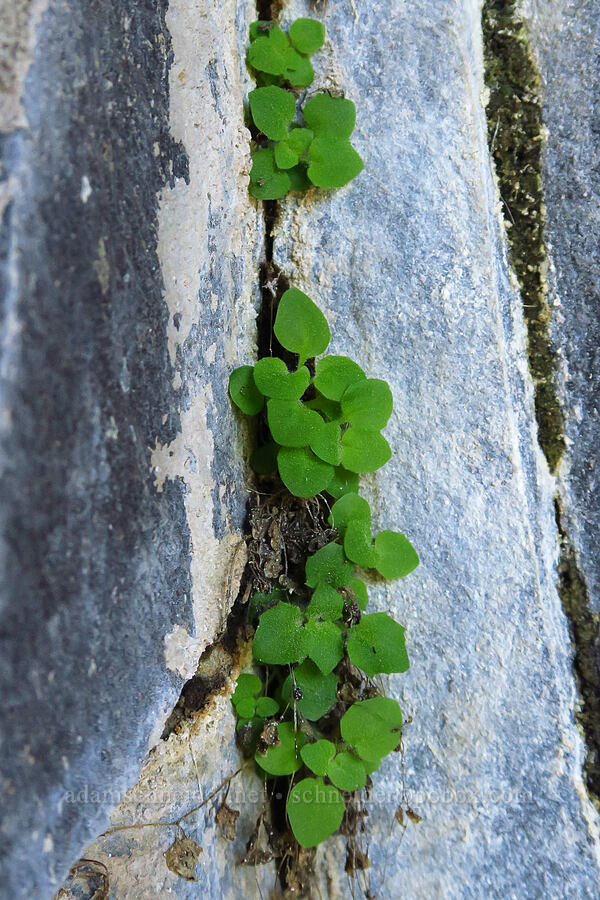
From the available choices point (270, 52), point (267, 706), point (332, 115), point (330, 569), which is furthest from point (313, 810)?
point (270, 52)

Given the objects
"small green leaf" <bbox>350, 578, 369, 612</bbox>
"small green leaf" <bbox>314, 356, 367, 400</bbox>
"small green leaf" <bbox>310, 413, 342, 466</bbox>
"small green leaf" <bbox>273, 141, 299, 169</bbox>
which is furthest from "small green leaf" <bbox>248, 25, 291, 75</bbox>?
"small green leaf" <bbox>350, 578, 369, 612</bbox>

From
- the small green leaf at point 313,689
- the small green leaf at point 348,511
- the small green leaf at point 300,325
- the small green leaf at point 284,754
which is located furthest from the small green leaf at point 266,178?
the small green leaf at point 284,754

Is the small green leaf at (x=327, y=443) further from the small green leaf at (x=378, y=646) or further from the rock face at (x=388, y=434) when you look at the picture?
the small green leaf at (x=378, y=646)

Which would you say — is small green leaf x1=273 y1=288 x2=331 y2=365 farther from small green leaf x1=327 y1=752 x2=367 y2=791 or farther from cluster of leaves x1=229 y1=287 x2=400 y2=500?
small green leaf x1=327 y1=752 x2=367 y2=791

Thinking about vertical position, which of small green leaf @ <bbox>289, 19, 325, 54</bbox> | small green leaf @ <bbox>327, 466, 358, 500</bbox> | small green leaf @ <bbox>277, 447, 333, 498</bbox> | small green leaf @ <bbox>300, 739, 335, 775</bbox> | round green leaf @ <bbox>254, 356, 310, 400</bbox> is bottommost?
small green leaf @ <bbox>300, 739, 335, 775</bbox>

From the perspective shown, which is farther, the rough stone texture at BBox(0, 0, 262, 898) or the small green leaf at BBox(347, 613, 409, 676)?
the small green leaf at BBox(347, 613, 409, 676)

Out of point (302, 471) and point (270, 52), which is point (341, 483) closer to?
point (302, 471)
